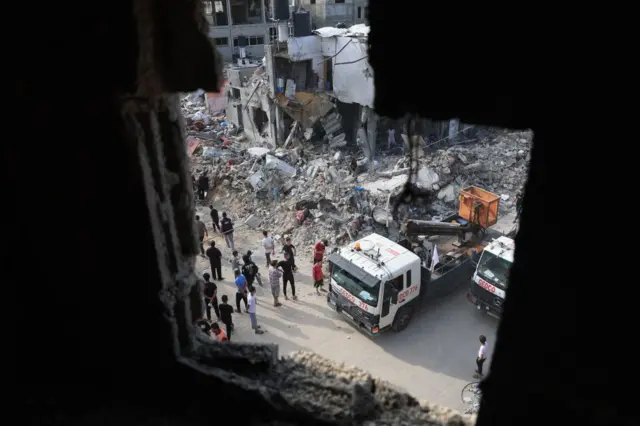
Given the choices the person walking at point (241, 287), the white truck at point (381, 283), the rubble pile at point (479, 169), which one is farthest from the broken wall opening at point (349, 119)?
the person walking at point (241, 287)

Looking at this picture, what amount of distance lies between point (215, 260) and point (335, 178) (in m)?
6.59

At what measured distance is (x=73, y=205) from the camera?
128 inches

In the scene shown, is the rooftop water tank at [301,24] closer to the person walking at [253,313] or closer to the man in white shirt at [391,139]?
the man in white shirt at [391,139]

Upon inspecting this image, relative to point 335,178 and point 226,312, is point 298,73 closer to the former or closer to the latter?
point 335,178

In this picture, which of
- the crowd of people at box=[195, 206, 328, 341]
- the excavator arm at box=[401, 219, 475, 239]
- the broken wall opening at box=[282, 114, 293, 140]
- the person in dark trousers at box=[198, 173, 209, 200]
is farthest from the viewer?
the broken wall opening at box=[282, 114, 293, 140]

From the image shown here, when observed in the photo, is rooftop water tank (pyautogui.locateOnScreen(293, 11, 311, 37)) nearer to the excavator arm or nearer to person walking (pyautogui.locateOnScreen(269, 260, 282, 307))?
the excavator arm

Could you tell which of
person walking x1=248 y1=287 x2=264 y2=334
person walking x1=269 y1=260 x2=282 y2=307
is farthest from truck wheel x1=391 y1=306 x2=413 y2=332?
person walking x1=248 y1=287 x2=264 y2=334

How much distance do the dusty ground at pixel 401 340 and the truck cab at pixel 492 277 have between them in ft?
2.33

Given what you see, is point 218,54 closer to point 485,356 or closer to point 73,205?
point 73,205

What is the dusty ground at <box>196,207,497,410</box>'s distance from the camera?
389 inches

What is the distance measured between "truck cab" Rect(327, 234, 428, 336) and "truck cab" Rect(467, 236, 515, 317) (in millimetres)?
1335

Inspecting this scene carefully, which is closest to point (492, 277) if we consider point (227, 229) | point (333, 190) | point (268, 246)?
point (268, 246)

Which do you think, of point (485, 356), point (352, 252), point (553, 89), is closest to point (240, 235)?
point (352, 252)

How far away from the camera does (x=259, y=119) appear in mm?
23625
